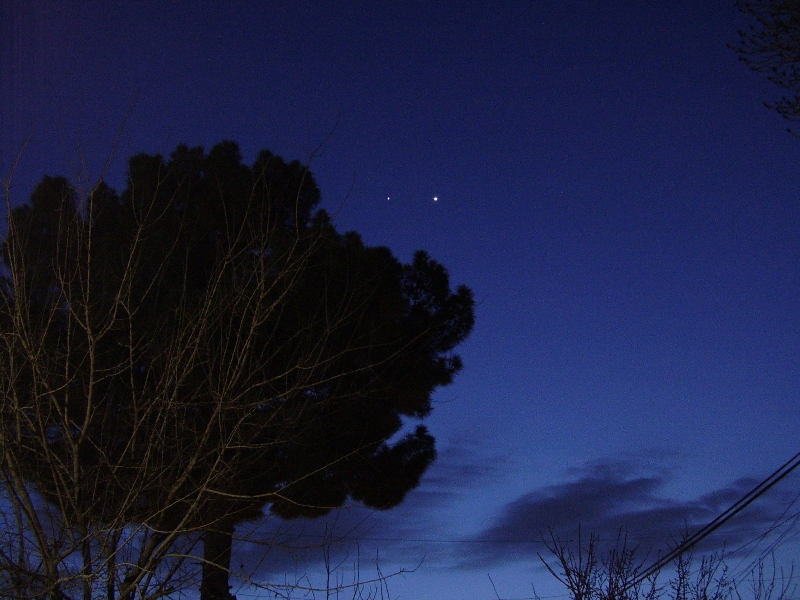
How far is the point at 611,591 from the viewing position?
4605mm

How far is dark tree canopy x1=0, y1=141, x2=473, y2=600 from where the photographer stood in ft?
12.7

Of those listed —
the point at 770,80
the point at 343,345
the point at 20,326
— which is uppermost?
the point at 770,80

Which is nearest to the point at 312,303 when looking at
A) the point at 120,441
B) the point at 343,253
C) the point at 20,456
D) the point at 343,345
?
the point at 343,345

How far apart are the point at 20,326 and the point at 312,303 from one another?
4.54 m

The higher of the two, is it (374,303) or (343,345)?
(374,303)

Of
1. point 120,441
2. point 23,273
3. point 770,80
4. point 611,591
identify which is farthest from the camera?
point 770,80

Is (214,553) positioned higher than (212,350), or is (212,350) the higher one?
(212,350)

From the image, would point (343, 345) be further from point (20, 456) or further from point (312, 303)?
point (20, 456)

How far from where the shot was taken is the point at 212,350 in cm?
516

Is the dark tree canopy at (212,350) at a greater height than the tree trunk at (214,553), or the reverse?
the dark tree canopy at (212,350)

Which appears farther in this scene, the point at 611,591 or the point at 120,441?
the point at 120,441

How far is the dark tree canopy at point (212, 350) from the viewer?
386cm

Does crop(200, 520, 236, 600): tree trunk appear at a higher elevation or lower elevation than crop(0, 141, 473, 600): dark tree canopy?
lower

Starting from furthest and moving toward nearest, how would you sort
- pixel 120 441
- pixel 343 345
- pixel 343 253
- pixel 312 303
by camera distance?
pixel 343 253, pixel 312 303, pixel 343 345, pixel 120 441
